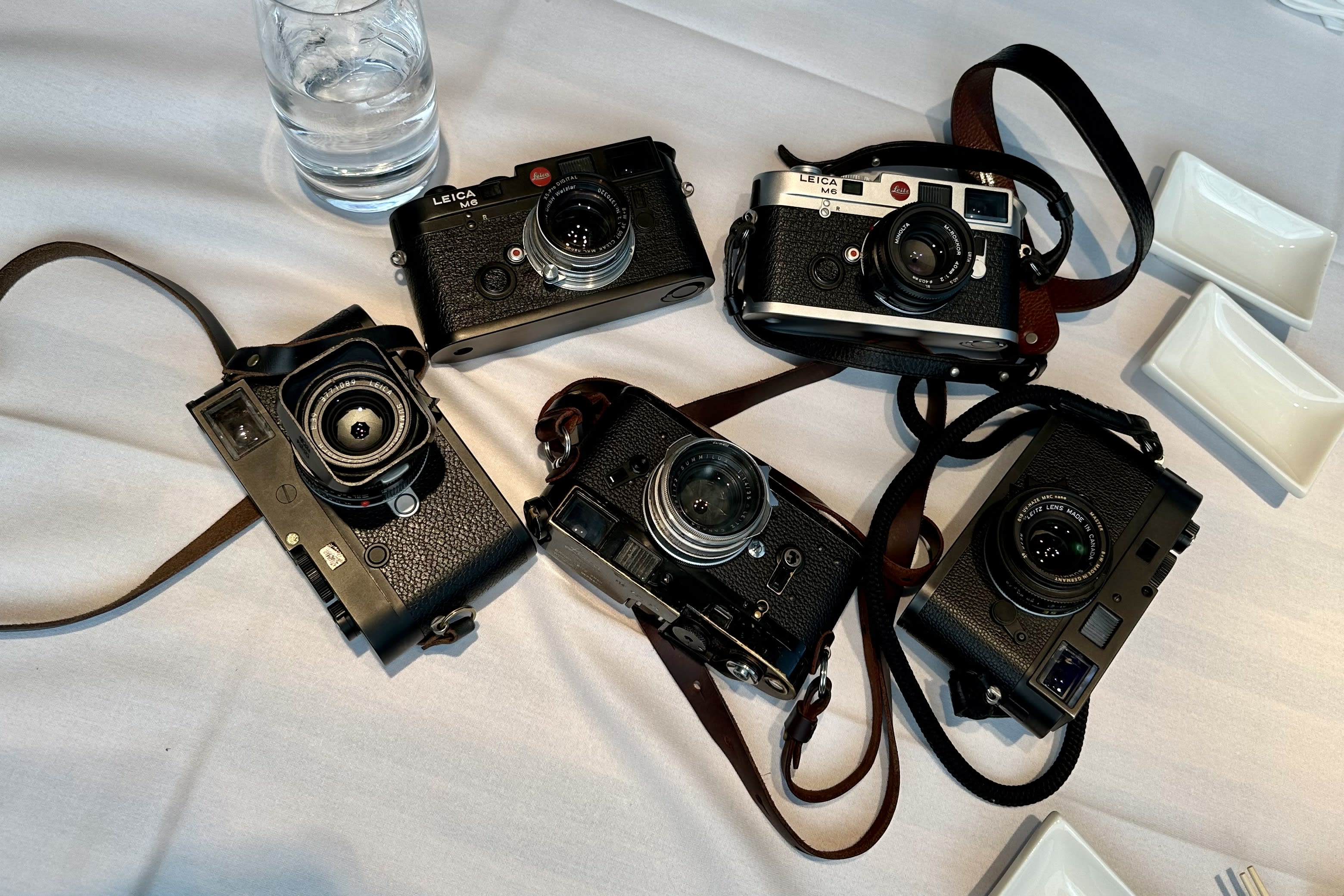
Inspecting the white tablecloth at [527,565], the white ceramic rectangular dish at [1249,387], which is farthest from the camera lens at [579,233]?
the white ceramic rectangular dish at [1249,387]

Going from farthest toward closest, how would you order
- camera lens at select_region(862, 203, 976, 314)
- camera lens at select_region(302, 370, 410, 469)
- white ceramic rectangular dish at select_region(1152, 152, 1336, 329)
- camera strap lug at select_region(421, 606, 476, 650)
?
white ceramic rectangular dish at select_region(1152, 152, 1336, 329)
camera lens at select_region(862, 203, 976, 314)
camera strap lug at select_region(421, 606, 476, 650)
camera lens at select_region(302, 370, 410, 469)

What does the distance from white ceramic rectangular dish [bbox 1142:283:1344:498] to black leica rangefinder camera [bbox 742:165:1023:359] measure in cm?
33

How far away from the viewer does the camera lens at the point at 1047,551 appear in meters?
1.24

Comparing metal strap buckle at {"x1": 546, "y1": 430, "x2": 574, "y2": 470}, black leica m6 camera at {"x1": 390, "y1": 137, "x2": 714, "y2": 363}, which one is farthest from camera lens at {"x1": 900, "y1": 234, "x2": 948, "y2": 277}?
metal strap buckle at {"x1": 546, "y1": 430, "x2": 574, "y2": 470}

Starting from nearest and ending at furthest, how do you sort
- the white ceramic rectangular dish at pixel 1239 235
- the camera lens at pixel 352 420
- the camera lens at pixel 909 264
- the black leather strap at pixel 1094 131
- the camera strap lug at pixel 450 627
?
the camera lens at pixel 352 420 < the camera strap lug at pixel 450 627 < the camera lens at pixel 909 264 < the black leather strap at pixel 1094 131 < the white ceramic rectangular dish at pixel 1239 235

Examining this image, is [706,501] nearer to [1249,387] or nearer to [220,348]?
[220,348]

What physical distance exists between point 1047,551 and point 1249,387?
0.54 metres

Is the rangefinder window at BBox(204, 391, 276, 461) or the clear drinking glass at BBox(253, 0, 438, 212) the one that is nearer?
the rangefinder window at BBox(204, 391, 276, 461)

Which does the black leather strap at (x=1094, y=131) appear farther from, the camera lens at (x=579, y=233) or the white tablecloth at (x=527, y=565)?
the camera lens at (x=579, y=233)

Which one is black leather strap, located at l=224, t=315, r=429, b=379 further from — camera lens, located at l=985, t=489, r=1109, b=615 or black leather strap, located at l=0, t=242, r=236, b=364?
camera lens, located at l=985, t=489, r=1109, b=615

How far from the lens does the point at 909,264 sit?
1.38 m

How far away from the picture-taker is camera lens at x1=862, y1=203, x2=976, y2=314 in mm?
1305

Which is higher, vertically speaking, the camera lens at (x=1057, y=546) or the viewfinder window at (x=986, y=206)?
the viewfinder window at (x=986, y=206)

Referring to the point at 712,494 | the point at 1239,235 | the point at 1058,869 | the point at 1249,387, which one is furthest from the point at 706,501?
the point at 1239,235
